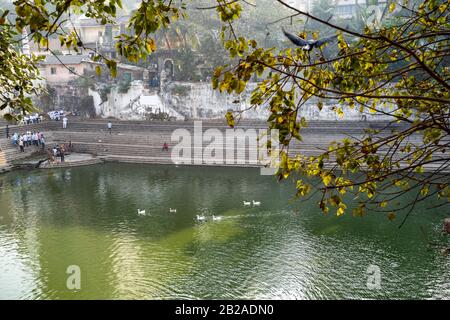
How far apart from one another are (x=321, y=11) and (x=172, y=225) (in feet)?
89.7

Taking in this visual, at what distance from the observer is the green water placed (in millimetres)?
9109

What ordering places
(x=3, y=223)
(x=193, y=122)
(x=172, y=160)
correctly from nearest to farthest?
1. (x=3, y=223)
2. (x=172, y=160)
3. (x=193, y=122)

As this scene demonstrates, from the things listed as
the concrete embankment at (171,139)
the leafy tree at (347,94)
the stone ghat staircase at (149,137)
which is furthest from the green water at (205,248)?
the stone ghat staircase at (149,137)

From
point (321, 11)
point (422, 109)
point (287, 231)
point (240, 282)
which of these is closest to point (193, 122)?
point (321, 11)

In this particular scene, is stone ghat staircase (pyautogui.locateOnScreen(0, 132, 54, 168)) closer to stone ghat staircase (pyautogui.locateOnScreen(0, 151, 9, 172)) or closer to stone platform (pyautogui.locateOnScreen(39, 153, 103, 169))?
stone ghat staircase (pyautogui.locateOnScreen(0, 151, 9, 172))

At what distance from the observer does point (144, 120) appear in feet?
97.1

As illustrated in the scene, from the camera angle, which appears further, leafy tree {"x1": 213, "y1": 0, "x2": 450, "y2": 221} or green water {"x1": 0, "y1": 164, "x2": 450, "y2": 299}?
green water {"x1": 0, "y1": 164, "x2": 450, "y2": 299}

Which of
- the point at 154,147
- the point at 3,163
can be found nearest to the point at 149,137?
the point at 154,147

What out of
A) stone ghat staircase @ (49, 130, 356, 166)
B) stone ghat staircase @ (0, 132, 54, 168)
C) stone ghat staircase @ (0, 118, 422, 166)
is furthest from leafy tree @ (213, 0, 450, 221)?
stone ghat staircase @ (0, 132, 54, 168)

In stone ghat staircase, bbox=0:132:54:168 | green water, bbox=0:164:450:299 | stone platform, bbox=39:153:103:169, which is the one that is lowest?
green water, bbox=0:164:450:299

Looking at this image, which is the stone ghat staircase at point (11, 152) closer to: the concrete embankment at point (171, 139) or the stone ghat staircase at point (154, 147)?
the concrete embankment at point (171, 139)

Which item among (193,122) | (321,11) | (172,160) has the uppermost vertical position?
(321,11)

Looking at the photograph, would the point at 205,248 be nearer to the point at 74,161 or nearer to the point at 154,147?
the point at 74,161

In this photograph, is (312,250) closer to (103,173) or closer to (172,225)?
(172,225)
